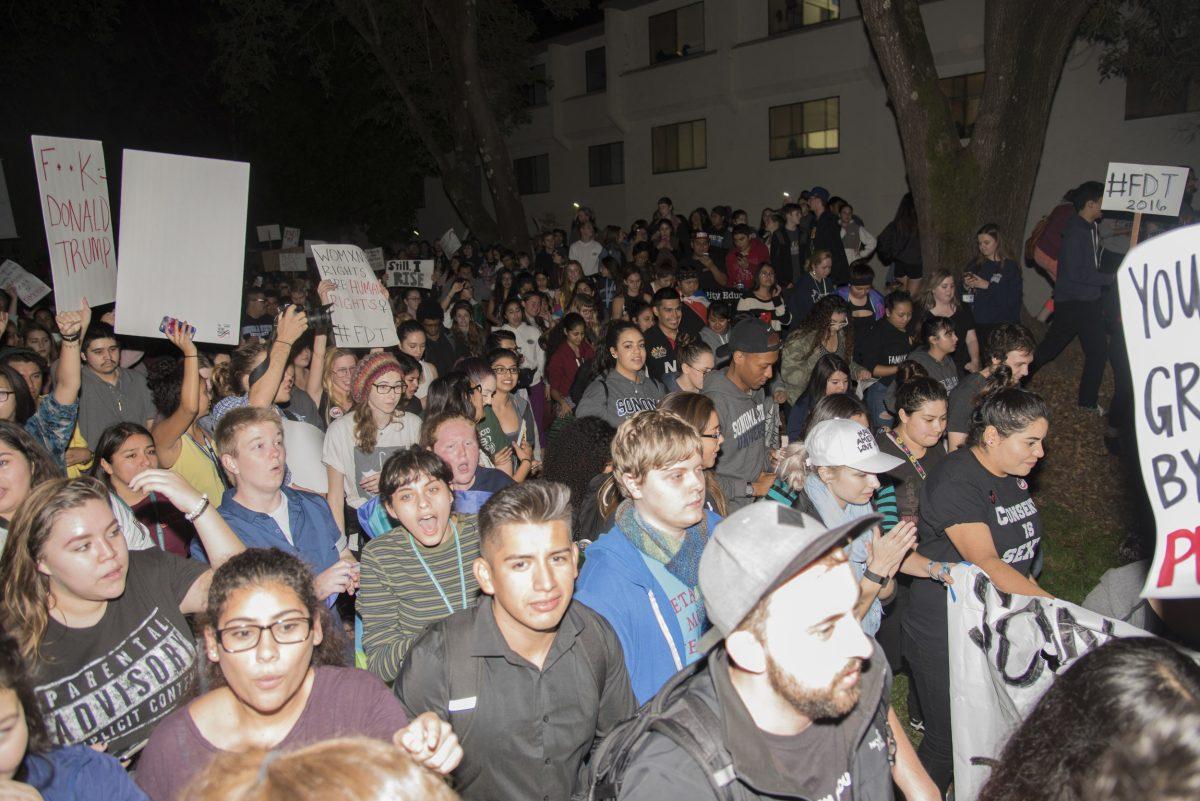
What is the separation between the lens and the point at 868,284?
33.4 ft

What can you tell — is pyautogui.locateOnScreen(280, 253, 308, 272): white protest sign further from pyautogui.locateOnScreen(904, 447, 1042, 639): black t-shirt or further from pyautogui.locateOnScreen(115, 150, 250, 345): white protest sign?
pyautogui.locateOnScreen(904, 447, 1042, 639): black t-shirt

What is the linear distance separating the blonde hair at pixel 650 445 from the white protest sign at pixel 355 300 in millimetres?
4758

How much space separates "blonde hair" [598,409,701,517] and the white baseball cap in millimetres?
968

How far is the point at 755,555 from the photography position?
7.70ft

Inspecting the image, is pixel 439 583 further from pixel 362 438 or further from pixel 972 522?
pixel 972 522

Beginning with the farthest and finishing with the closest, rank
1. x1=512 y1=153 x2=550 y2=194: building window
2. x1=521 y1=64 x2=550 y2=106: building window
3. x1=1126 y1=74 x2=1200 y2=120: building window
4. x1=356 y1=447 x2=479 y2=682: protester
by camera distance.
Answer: x1=512 y1=153 x2=550 y2=194: building window → x1=521 y1=64 x2=550 y2=106: building window → x1=1126 y1=74 x2=1200 y2=120: building window → x1=356 y1=447 x2=479 y2=682: protester

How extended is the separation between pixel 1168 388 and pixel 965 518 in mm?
1582

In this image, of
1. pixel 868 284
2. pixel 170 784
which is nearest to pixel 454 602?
pixel 170 784

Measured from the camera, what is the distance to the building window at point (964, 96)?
64.3 feet

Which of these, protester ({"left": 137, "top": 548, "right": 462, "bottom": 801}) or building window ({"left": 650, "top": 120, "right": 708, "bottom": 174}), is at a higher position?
building window ({"left": 650, "top": 120, "right": 708, "bottom": 174})

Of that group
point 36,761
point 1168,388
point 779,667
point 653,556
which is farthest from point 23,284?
point 1168,388

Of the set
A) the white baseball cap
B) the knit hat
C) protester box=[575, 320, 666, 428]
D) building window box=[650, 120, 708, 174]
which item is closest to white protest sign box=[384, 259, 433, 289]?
protester box=[575, 320, 666, 428]

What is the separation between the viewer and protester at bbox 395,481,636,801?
117 inches

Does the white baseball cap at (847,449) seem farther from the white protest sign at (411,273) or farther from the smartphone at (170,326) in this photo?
the white protest sign at (411,273)
